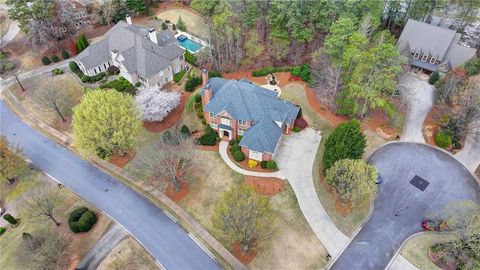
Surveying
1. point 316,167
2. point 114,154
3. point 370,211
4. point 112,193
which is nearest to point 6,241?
point 112,193

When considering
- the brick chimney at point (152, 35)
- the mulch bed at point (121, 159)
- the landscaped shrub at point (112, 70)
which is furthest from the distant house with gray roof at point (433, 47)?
the landscaped shrub at point (112, 70)

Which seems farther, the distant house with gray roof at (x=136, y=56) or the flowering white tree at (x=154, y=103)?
the distant house with gray roof at (x=136, y=56)

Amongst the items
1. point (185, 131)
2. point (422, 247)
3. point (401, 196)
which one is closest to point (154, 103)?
point (185, 131)

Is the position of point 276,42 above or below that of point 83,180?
above

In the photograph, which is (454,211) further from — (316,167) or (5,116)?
(5,116)

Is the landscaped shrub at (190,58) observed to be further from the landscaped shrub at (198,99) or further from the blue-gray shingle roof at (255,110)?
the blue-gray shingle roof at (255,110)

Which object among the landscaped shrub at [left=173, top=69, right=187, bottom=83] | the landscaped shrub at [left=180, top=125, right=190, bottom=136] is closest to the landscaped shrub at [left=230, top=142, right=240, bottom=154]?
the landscaped shrub at [left=180, top=125, right=190, bottom=136]
